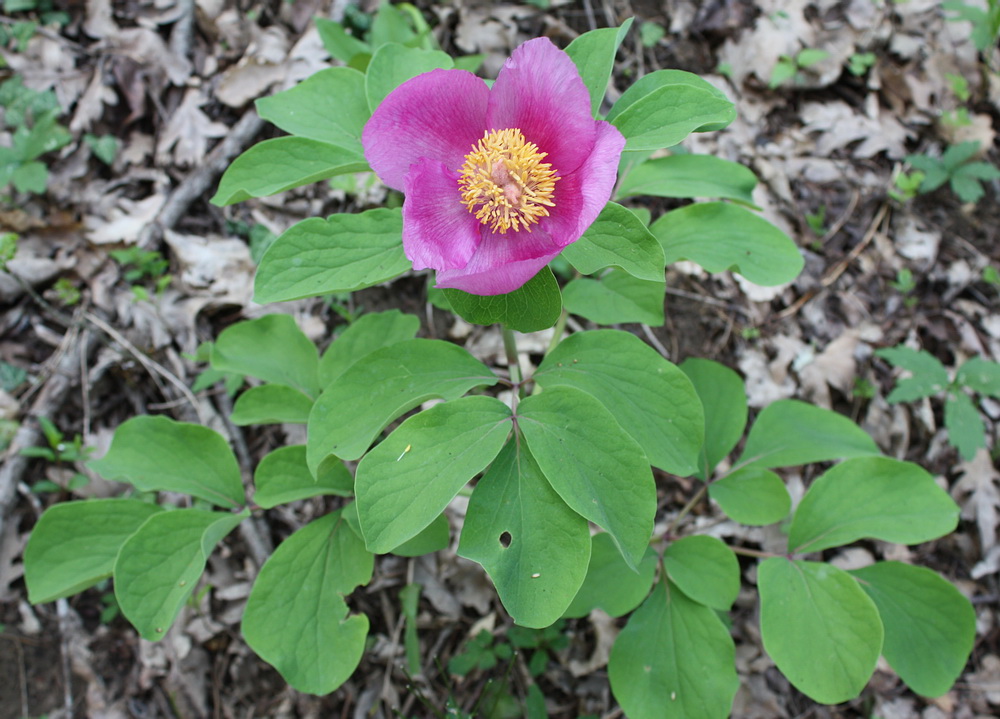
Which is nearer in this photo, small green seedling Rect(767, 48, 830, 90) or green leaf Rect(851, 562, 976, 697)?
green leaf Rect(851, 562, 976, 697)

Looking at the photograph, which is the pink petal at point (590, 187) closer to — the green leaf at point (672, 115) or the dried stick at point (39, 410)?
the green leaf at point (672, 115)

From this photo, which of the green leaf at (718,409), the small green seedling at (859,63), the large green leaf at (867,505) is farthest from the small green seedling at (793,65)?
the large green leaf at (867,505)

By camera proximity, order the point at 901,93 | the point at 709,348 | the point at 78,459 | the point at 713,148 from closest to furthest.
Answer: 1. the point at 78,459
2. the point at 709,348
3. the point at 713,148
4. the point at 901,93

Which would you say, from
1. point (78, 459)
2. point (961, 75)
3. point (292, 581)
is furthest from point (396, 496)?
point (961, 75)

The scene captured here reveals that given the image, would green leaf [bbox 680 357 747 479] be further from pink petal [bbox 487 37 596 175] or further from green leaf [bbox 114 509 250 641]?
green leaf [bbox 114 509 250 641]

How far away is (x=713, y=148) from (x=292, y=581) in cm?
281

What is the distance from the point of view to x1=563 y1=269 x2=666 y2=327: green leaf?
6.11ft

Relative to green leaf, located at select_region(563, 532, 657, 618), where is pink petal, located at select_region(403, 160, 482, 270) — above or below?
above

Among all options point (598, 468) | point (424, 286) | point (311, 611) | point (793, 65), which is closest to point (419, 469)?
point (598, 468)

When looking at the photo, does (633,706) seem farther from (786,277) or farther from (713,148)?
(713,148)

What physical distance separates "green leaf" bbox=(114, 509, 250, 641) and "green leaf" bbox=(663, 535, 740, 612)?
4.34ft

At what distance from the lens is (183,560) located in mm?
1752

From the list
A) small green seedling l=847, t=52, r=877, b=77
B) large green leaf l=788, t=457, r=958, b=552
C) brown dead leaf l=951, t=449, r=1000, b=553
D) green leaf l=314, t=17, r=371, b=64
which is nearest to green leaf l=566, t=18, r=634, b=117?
large green leaf l=788, t=457, r=958, b=552

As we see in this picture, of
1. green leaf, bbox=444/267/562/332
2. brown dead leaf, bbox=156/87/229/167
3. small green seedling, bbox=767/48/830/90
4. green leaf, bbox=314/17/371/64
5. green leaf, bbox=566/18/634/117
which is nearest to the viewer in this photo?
green leaf, bbox=444/267/562/332
